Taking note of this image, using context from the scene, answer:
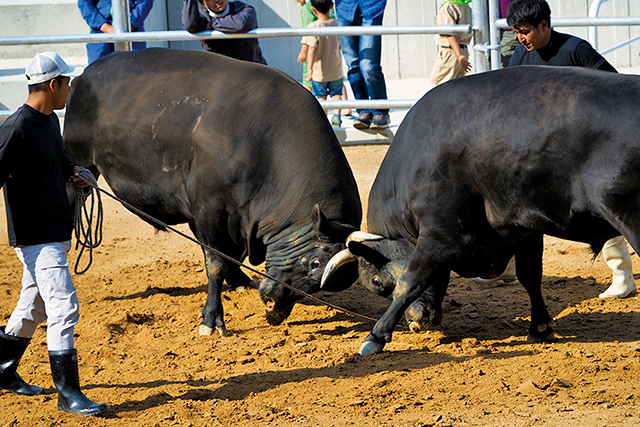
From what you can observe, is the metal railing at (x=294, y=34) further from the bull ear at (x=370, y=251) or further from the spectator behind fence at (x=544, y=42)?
the bull ear at (x=370, y=251)

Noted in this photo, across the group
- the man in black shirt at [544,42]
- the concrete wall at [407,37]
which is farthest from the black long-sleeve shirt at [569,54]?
the concrete wall at [407,37]

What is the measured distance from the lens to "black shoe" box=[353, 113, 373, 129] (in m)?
9.87

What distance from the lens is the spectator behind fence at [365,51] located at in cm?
891

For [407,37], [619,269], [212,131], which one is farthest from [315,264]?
[407,37]

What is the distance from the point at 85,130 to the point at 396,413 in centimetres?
375

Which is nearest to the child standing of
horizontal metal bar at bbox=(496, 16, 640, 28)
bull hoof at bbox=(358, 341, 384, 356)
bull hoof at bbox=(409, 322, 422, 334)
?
horizontal metal bar at bbox=(496, 16, 640, 28)

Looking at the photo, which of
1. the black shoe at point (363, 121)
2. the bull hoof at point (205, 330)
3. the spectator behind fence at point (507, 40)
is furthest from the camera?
the black shoe at point (363, 121)

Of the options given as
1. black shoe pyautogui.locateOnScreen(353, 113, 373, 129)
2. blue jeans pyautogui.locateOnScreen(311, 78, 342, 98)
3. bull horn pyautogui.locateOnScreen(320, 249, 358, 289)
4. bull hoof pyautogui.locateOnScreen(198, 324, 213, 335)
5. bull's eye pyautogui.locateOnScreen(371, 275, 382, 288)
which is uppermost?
blue jeans pyautogui.locateOnScreen(311, 78, 342, 98)

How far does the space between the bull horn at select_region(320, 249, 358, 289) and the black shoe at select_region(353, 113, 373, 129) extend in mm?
4878

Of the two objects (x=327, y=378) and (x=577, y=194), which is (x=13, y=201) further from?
(x=577, y=194)

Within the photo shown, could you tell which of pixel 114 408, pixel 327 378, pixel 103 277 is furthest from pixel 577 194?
pixel 103 277

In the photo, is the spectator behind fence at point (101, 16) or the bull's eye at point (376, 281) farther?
the spectator behind fence at point (101, 16)

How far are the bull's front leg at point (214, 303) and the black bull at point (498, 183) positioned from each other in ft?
3.16

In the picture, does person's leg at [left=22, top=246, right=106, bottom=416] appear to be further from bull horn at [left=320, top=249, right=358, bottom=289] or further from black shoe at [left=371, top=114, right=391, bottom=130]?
black shoe at [left=371, top=114, right=391, bottom=130]
